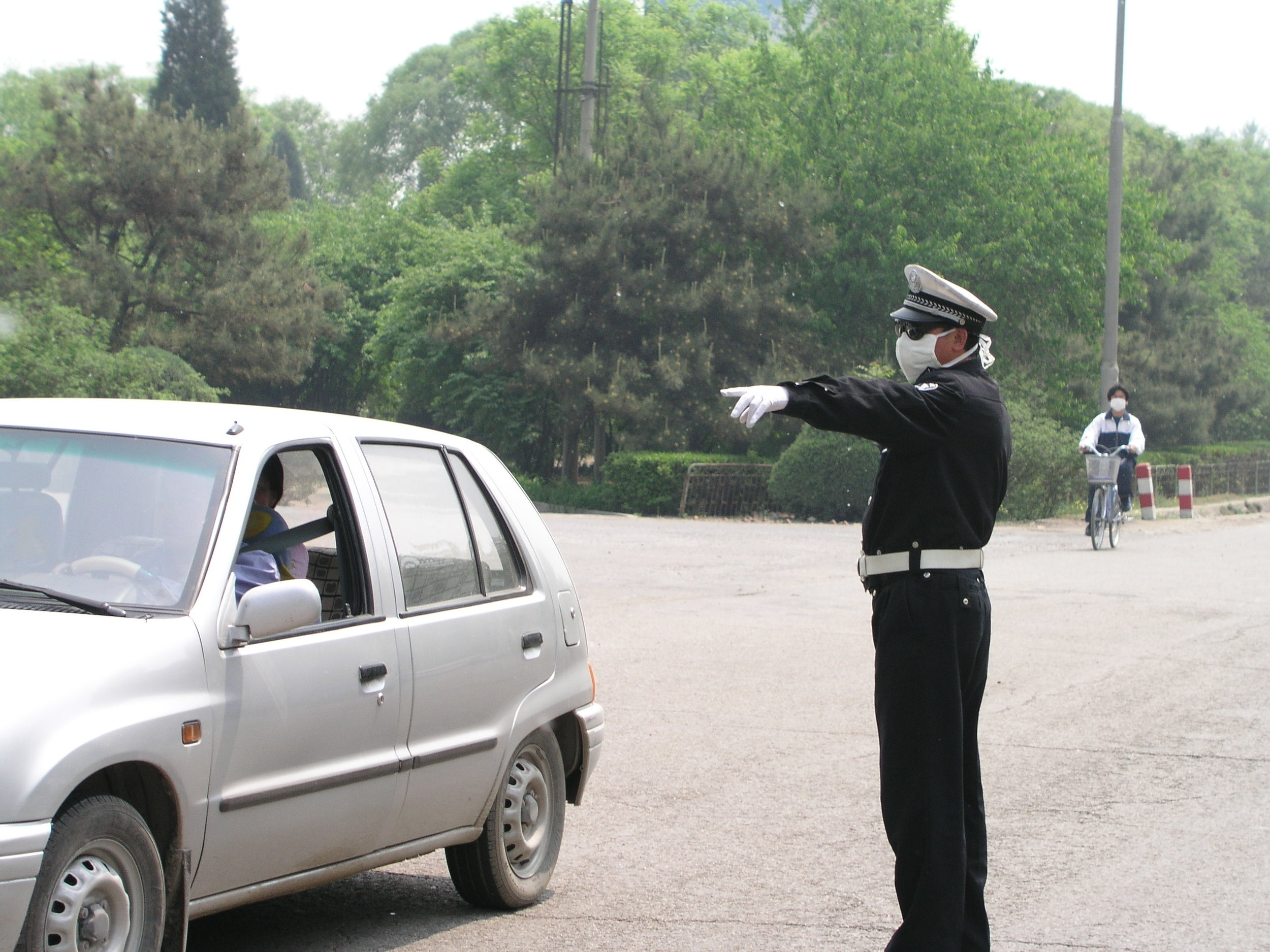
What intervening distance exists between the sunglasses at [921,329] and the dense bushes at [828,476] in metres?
21.3

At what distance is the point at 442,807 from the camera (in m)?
4.87

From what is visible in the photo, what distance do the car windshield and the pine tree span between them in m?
70.7

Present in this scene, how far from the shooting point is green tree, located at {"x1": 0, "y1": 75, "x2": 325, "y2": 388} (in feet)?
112

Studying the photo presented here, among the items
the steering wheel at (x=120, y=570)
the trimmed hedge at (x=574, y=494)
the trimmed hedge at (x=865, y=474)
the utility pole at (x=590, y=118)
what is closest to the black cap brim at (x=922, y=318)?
the steering wheel at (x=120, y=570)

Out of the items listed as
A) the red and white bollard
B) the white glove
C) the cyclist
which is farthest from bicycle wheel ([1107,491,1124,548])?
the white glove

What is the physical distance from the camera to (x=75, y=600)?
12.9ft

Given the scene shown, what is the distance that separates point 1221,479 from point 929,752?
130 ft

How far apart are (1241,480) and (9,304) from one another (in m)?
32.5

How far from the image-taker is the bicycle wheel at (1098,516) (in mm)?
19969

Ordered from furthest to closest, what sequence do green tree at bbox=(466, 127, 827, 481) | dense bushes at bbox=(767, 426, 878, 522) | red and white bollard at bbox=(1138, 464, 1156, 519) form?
1. green tree at bbox=(466, 127, 827, 481)
2. red and white bollard at bbox=(1138, 464, 1156, 519)
3. dense bushes at bbox=(767, 426, 878, 522)

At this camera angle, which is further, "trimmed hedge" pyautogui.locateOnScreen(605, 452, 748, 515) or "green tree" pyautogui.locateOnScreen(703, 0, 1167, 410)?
"green tree" pyautogui.locateOnScreen(703, 0, 1167, 410)

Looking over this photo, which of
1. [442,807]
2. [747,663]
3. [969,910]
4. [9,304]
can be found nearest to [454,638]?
[442,807]

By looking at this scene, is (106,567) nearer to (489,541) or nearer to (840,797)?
(489,541)

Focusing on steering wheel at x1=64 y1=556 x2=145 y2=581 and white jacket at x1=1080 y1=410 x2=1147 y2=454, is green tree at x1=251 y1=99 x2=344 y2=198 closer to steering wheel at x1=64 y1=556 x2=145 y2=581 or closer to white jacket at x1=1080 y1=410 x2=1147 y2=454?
white jacket at x1=1080 y1=410 x2=1147 y2=454
